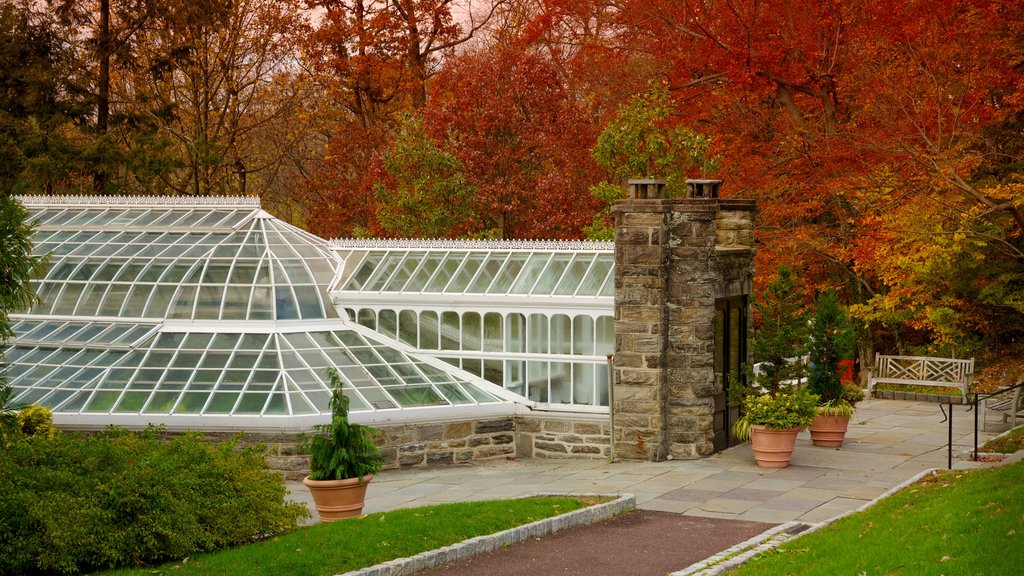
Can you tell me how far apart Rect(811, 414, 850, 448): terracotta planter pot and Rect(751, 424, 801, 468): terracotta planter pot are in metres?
1.50

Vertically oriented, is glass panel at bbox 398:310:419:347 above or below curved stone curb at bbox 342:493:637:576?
above

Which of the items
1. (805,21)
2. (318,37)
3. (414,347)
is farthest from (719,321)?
(318,37)

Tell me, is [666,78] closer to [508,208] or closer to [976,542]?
[508,208]

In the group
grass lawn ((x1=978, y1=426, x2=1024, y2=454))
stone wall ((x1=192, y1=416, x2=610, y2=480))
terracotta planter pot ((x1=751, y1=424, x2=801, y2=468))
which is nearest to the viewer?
grass lawn ((x1=978, y1=426, x2=1024, y2=454))

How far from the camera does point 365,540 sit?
9.60 meters

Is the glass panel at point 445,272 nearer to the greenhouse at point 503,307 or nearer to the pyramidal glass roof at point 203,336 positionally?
the greenhouse at point 503,307

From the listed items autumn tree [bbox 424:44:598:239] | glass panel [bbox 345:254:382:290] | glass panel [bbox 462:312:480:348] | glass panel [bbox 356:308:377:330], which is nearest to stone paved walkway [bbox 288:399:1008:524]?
glass panel [bbox 462:312:480:348]

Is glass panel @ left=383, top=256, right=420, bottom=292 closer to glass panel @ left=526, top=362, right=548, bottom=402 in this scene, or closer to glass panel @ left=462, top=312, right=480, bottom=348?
glass panel @ left=462, top=312, right=480, bottom=348

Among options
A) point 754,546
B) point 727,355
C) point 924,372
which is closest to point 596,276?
point 727,355

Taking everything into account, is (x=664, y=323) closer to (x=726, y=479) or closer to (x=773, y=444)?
(x=773, y=444)

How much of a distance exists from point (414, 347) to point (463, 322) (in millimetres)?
995

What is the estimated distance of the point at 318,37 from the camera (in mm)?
31188

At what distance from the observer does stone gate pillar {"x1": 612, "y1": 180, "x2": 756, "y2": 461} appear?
1475 cm

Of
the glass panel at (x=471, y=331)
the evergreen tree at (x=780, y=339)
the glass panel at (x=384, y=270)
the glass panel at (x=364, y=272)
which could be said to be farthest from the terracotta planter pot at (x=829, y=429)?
the glass panel at (x=364, y=272)
